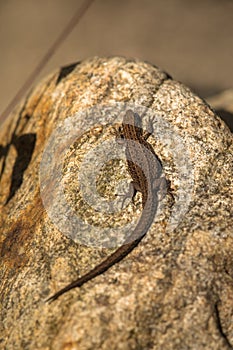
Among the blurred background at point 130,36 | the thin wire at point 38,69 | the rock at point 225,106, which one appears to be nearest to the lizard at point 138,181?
the thin wire at point 38,69

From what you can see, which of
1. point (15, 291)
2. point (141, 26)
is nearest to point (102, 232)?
point (15, 291)

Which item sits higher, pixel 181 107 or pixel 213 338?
pixel 181 107

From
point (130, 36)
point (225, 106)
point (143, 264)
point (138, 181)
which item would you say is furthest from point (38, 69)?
point (130, 36)

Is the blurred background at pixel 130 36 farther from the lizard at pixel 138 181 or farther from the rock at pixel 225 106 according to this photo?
the lizard at pixel 138 181

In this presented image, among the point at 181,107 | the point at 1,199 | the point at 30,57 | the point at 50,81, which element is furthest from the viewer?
the point at 30,57

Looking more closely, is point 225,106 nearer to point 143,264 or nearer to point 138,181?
point 138,181

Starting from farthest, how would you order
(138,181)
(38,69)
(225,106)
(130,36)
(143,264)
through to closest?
1. (130,36)
2. (225,106)
3. (38,69)
4. (138,181)
5. (143,264)

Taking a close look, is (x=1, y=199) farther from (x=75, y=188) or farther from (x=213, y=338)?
(x=213, y=338)
